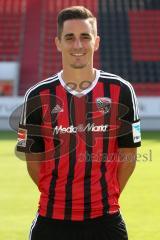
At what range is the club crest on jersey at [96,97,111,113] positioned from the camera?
2.79m

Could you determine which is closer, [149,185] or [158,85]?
[149,185]

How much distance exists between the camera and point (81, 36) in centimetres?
262

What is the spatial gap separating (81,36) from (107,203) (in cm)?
81

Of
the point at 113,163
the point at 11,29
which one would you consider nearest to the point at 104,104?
the point at 113,163

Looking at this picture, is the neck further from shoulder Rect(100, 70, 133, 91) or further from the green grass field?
the green grass field

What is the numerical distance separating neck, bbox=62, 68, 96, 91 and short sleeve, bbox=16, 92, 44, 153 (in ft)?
0.62

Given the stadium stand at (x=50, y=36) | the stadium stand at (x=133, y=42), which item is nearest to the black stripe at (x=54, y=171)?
the stadium stand at (x=133, y=42)

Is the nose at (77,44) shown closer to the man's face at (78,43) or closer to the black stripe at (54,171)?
the man's face at (78,43)

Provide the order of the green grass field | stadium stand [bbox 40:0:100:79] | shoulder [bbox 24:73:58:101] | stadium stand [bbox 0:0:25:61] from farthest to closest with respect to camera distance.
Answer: stadium stand [bbox 0:0:25:61], stadium stand [bbox 40:0:100:79], the green grass field, shoulder [bbox 24:73:58:101]

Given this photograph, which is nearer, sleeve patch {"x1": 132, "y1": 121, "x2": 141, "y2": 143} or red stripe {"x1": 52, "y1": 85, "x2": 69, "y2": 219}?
red stripe {"x1": 52, "y1": 85, "x2": 69, "y2": 219}

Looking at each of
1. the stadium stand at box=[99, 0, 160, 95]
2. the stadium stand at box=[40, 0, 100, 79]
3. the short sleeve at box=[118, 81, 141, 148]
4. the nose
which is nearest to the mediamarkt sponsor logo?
the short sleeve at box=[118, 81, 141, 148]

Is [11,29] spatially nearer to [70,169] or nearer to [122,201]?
[122,201]

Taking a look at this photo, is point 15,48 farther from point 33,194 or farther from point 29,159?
point 29,159

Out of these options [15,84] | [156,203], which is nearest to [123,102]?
[156,203]
